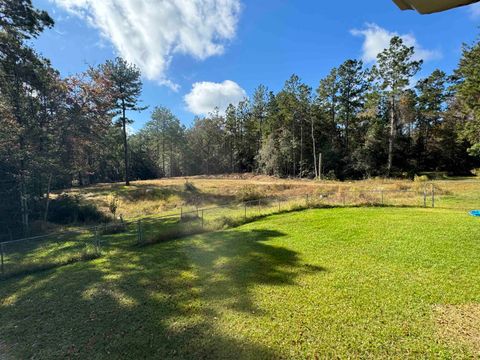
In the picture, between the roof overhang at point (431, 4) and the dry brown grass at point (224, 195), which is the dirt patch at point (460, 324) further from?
the dry brown grass at point (224, 195)

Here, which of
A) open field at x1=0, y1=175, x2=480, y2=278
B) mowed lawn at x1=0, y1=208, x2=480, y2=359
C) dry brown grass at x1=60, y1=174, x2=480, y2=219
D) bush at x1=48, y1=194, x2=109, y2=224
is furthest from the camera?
dry brown grass at x1=60, y1=174, x2=480, y2=219

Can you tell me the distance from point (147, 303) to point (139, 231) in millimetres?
5478

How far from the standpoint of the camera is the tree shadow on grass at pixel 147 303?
4.30m

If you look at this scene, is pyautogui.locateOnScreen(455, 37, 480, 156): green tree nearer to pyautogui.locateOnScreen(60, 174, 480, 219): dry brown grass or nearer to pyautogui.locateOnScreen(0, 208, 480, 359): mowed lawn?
pyautogui.locateOnScreen(60, 174, 480, 219): dry brown grass

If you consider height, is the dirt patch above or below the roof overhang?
below

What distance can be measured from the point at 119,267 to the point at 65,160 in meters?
13.3

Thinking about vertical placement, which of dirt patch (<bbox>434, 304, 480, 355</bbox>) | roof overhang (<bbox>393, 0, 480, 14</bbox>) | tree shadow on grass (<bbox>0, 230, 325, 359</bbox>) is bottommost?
tree shadow on grass (<bbox>0, 230, 325, 359</bbox>)

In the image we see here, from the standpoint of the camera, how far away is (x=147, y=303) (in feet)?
18.9

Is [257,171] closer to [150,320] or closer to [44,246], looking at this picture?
[44,246]

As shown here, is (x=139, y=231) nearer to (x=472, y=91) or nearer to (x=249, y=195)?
(x=249, y=195)

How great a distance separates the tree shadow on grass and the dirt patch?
2.75 meters

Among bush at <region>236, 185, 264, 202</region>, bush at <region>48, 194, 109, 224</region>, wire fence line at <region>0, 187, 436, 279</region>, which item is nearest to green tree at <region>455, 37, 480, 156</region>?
wire fence line at <region>0, 187, 436, 279</region>

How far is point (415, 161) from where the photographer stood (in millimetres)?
37500

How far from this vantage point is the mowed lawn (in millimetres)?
4191
